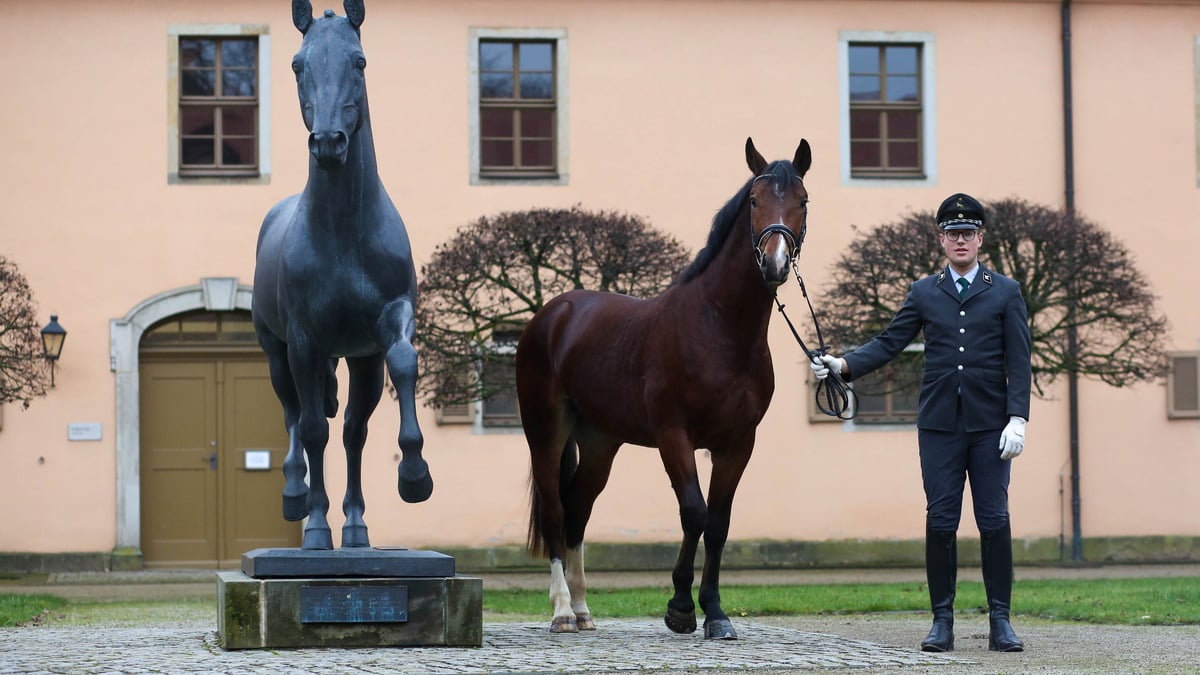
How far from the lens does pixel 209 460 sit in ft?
67.9

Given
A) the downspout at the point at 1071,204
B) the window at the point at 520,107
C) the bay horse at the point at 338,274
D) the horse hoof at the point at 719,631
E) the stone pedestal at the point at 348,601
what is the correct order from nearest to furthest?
the bay horse at the point at 338,274, the stone pedestal at the point at 348,601, the horse hoof at the point at 719,631, the window at the point at 520,107, the downspout at the point at 1071,204

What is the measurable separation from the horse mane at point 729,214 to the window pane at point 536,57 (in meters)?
13.0

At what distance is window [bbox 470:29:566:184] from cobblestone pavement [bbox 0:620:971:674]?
12658 mm

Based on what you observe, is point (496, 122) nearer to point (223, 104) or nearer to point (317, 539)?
point (223, 104)

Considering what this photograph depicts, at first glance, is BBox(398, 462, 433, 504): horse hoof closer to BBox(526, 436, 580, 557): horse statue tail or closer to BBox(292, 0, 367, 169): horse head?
BBox(292, 0, 367, 169): horse head

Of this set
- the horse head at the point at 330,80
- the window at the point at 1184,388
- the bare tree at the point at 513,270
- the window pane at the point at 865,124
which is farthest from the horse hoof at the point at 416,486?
the window at the point at 1184,388

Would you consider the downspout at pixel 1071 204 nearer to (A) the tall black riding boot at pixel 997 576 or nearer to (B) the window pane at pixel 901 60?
(B) the window pane at pixel 901 60

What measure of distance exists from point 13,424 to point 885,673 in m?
15.3

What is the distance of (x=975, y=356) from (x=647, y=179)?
13331 mm

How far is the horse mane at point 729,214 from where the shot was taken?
8.23 m

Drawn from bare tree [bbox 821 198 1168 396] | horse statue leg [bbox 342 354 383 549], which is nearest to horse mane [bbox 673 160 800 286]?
horse statue leg [bbox 342 354 383 549]

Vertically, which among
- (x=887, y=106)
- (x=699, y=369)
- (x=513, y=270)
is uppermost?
(x=887, y=106)

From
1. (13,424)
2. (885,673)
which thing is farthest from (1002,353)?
(13,424)

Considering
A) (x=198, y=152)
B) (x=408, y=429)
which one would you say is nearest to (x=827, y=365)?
(x=408, y=429)
